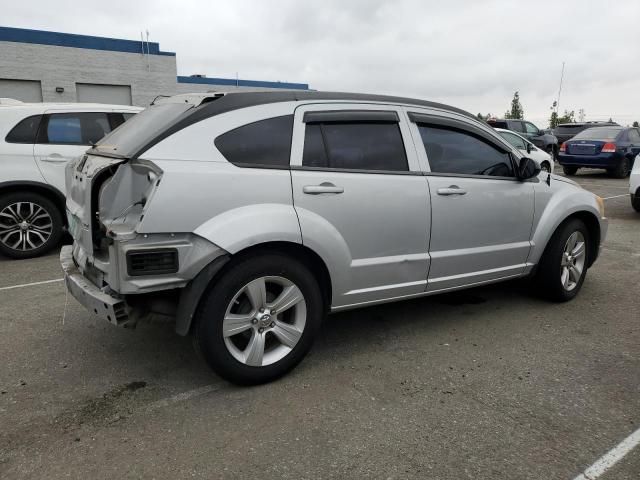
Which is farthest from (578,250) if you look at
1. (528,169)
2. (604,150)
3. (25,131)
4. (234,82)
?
(234,82)

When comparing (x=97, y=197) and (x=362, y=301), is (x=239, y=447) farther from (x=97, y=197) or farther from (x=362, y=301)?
(x=97, y=197)

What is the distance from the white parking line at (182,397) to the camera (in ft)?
9.84

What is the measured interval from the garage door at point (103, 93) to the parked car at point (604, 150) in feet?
64.6

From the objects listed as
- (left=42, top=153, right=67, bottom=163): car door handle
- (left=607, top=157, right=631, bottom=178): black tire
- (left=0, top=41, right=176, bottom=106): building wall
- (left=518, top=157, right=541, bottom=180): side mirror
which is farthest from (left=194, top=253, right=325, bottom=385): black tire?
(left=0, top=41, right=176, bottom=106): building wall

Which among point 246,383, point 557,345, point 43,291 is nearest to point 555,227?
point 557,345

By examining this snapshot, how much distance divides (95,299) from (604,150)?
15955 mm

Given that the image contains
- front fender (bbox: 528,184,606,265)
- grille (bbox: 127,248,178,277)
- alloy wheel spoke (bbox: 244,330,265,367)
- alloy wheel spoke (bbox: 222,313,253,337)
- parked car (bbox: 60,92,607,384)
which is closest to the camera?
grille (bbox: 127,248,178,277)

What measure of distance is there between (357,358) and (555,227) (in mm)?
2214

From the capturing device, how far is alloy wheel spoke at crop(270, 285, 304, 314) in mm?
3150

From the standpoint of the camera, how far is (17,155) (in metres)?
6.32

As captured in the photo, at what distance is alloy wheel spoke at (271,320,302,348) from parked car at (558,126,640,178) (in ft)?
49.3

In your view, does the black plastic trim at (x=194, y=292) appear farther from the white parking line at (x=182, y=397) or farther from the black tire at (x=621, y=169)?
the black tire at (x=621, y=169)

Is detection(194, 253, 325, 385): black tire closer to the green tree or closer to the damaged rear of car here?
the damaged rear of car

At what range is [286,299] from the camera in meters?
3.17
